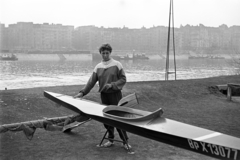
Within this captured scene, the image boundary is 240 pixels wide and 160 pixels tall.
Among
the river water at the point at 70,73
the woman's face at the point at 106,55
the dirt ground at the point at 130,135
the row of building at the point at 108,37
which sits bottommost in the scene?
the river water at the point at 70,73

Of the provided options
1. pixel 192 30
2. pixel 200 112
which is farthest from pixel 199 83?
pixel 192 30

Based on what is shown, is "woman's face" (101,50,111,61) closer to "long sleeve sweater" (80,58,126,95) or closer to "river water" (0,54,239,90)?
"long sleeve sweater" (80,58,126,95)

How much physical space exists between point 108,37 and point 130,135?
119893mm

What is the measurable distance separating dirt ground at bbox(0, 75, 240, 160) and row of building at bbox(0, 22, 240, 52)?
96810mm

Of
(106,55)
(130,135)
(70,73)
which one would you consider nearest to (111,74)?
(106,55)

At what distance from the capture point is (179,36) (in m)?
122

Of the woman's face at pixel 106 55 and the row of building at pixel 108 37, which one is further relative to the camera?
the row of building at pixel 108 37

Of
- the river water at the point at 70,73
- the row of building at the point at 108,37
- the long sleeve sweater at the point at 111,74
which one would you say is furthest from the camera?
the row of building at the point at 108,37

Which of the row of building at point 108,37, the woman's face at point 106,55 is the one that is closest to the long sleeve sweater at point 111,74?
the woman's face at point 106,55

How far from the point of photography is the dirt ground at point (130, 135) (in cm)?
426

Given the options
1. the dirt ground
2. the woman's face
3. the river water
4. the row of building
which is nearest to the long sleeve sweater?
the woman's face

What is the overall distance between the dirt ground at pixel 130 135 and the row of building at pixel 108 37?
9681cm

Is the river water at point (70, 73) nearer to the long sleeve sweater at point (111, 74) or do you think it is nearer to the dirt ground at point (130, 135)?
the dirt ground at point (130, 135)

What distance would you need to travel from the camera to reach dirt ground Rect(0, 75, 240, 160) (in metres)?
4.26
